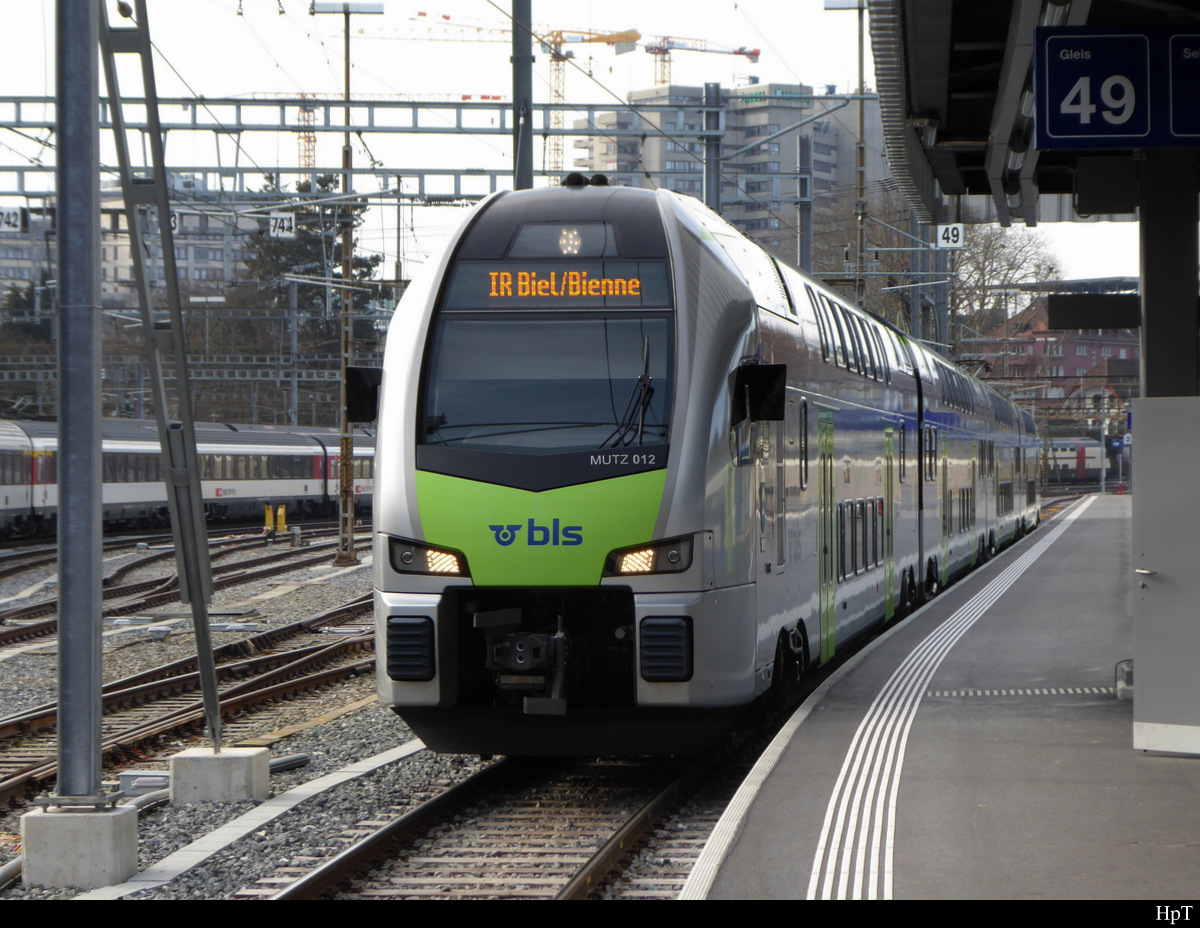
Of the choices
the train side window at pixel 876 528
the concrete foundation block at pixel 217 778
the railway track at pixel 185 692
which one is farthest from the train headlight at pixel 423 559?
the train side window at pixel 876 528

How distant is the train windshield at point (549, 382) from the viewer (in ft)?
28.7

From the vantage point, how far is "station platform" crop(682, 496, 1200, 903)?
19.9 feet

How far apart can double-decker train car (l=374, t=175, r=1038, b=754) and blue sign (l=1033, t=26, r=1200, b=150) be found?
226 cm

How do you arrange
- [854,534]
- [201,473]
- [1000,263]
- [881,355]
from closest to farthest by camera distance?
1. [854,534]
2. [881,355]
3. [201,473]
4. [1000,263]

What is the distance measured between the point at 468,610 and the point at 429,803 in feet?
3.55

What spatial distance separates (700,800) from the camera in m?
9.21

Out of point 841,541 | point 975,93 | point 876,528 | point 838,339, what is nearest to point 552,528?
point 975,93

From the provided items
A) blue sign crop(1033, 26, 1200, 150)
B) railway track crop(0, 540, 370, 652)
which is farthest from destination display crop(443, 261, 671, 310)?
railway track crop(0, 540, 370, 652)

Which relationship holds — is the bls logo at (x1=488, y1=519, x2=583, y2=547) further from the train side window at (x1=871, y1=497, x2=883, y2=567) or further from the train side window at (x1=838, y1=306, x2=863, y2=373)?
the train side window at (x1=871, y1=497, x2=883, y2=567)

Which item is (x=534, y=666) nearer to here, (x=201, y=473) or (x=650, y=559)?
(x=650, y=559)

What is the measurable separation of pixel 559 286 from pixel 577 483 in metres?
1.31

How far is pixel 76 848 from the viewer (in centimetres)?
742

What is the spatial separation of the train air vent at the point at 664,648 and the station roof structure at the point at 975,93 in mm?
3388

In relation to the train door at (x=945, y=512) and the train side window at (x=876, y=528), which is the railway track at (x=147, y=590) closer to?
the train side window at (x=876, y=528)
